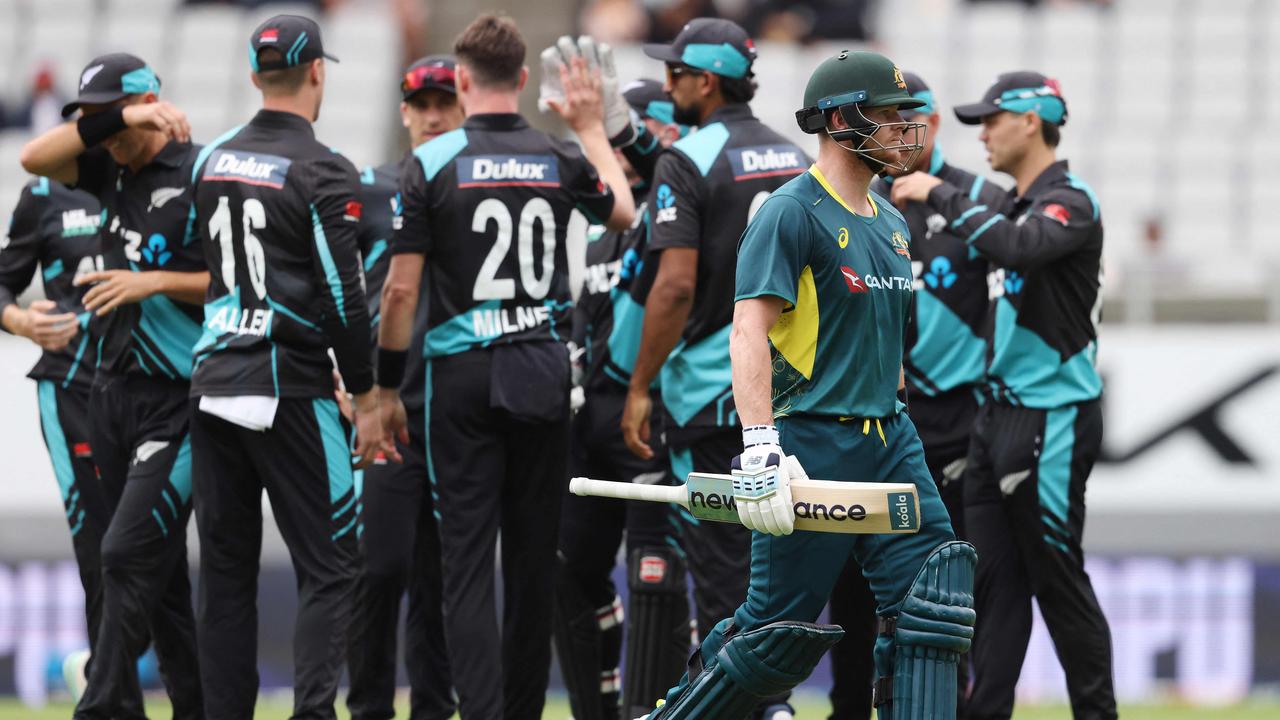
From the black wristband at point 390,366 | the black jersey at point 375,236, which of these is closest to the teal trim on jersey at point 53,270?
the black jersey at point 375,236

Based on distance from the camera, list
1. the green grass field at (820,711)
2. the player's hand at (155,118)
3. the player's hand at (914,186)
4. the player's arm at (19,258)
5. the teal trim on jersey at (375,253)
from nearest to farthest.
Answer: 1. the player's hand at (155,118)
2. the player's hand at (914,186)
3. the player's arm at (19,258)
4. the teal trim on jersey at (375,253)
5. the green grass field at (820,711)

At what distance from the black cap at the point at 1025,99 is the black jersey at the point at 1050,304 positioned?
30cm

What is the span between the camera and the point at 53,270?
7637mm

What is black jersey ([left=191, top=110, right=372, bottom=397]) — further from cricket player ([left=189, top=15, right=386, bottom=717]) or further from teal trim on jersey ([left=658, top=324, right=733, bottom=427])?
teal trim on jersey ([left=658, top=324, right=733, bottom=427])

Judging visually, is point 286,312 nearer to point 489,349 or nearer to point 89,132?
point 489,349

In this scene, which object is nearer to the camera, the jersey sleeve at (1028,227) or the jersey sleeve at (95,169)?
the jersey sleeve at (1028,227)

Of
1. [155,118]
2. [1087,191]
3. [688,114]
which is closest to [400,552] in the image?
[155,118]

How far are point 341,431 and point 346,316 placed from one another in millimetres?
423

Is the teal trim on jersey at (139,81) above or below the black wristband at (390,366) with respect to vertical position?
above

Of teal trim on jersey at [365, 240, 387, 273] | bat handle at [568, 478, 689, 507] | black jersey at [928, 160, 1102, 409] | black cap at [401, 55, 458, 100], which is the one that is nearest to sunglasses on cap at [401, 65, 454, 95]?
black cap at [401, 55, 458, 100]

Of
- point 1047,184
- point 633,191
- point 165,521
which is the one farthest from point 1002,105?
point 165,521

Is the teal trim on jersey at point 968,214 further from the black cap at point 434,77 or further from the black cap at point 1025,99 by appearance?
the black cap at point 434,77

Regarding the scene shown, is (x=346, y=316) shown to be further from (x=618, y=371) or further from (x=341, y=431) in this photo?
(x=618, y=371)

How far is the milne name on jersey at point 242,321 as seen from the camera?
20.2ft
